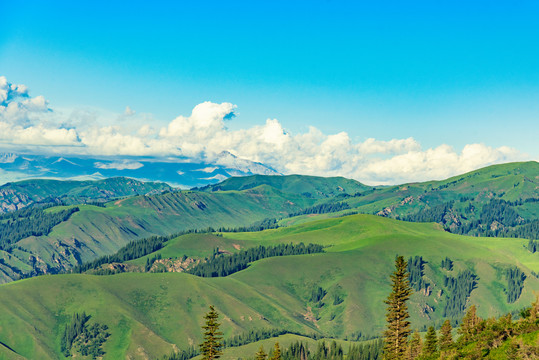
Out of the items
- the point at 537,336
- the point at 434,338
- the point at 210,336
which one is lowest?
the point at 434,338

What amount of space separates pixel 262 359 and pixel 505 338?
47.9 meters

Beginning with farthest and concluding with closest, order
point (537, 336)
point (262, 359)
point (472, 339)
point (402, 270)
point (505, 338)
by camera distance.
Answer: point (262, 359)
point (402, 270)
point (472, 339)
point (505, 338)
point (537, 336)

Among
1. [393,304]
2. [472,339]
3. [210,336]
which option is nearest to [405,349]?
[393,304]

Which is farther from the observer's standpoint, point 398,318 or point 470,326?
point 470,326

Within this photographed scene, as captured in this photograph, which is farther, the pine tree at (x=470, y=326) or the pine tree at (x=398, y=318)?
the pine tree at (x=398, y=318)

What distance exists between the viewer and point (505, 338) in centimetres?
6606

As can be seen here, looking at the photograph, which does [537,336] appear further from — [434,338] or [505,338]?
[434,338]

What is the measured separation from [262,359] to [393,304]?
1107 inches

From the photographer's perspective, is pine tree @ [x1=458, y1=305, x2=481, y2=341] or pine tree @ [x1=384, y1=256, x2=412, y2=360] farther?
pine tree @ [x1=384, y1=256, x2=412, y2=360]

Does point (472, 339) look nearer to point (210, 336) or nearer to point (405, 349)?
point (405, 349)

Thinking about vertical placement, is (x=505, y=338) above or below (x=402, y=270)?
below

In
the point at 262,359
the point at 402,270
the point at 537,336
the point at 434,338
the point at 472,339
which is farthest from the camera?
the point at 434,338

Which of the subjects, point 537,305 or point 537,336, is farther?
point 537,305

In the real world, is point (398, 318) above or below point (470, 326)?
above
